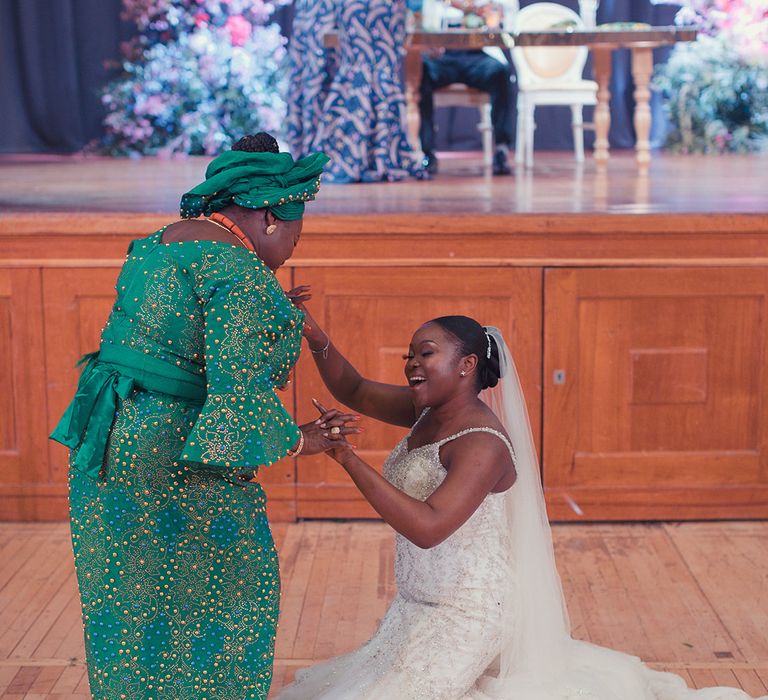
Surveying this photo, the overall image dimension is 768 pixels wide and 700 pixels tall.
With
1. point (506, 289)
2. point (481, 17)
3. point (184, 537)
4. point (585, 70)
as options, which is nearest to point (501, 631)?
point (184, 537)

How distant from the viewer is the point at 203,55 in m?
10.1

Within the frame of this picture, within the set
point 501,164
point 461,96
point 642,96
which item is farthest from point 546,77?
point 501,164

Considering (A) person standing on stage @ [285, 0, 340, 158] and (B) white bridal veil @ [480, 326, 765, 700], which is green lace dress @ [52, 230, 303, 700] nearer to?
(B) white bridal veil @ [480, 326, 765, 700]

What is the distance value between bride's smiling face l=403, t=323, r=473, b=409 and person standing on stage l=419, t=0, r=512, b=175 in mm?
5591

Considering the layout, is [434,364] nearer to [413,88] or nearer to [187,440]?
[187,440]

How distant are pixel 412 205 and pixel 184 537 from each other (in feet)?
8.98

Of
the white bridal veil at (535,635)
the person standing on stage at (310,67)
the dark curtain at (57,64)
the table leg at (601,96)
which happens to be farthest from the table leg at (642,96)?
the white bridal veil at (535,635)

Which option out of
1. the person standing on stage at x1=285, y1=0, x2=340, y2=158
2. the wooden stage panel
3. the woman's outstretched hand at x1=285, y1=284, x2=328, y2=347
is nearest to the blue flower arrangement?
the person standing on stage at x1=285, y1=0, x2=340, y2=158

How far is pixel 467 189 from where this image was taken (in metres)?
6.12

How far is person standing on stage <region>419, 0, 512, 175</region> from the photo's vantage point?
26.8 feet

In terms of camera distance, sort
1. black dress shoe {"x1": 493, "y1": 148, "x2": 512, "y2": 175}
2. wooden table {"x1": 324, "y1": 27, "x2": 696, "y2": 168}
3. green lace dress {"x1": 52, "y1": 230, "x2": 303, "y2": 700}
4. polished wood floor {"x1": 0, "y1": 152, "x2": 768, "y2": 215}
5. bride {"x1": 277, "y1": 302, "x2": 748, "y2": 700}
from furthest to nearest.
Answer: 1. black dress shoe {"x1": 493, "y1": 148, "x2": 512, "y2": 175}
2. wooden table {"x1": 324, "y1": 27, "x2": 696, "y2": 168}
3. polished wood floor {"x1": 0, "y1": 152, "x2": 768, "y2": 215}
4. bride {"x1": 277, "y1": 302, "x2": 748, "y2": 700}
5. green lace dress {"x1": 52, "y1": 230, "x2": 303, "y2": 700}

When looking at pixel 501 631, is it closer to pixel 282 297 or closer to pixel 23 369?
pixel 282 297

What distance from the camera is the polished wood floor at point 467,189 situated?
4.68 metres

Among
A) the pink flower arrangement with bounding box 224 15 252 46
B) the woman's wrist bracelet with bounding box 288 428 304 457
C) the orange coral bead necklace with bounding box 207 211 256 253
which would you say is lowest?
the woman's wrist bracelet with bounding box 288 428 304 457
